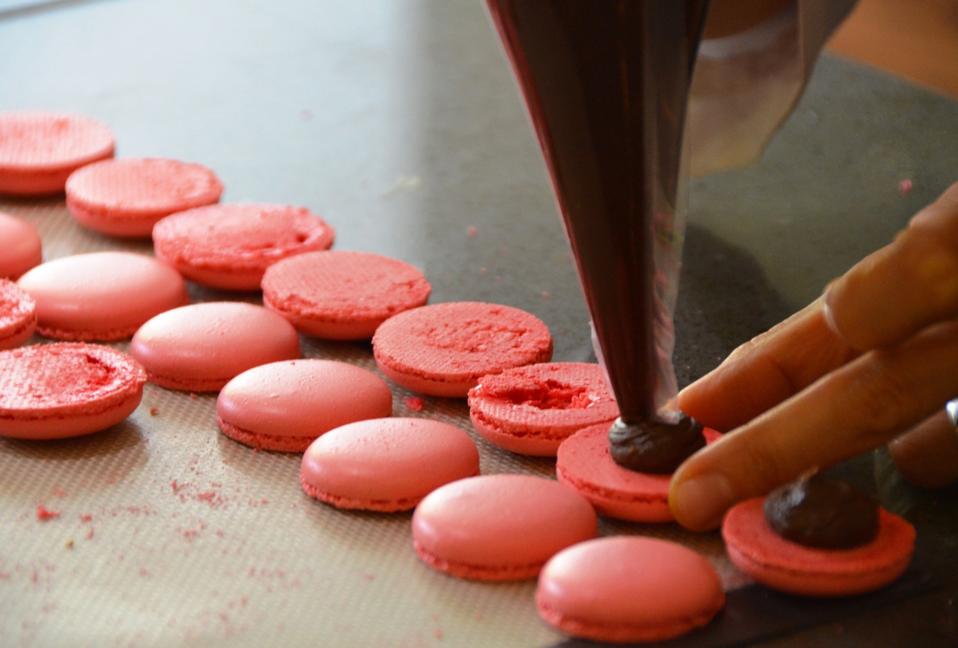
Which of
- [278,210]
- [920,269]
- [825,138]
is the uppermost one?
[920,269]

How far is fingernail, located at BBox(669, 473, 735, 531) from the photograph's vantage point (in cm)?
98

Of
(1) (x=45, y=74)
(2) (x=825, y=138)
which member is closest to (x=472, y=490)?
(2) (x=825, y=138)

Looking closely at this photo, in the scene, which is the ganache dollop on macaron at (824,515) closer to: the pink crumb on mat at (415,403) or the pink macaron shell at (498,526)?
the pink macaron shell at (498,526)

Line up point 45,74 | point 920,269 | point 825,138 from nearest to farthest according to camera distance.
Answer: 1. point 920,269
2. point 825,138
3. point 45,74

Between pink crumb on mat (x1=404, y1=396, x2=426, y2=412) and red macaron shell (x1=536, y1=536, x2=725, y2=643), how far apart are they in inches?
13.0

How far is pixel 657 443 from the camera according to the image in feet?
3.35

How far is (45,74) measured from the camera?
82.4 inches

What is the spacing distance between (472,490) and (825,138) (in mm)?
1003

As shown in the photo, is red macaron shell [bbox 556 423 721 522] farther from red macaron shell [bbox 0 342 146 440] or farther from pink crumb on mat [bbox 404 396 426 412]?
red macaron shell [bbox 0 342 146 440]

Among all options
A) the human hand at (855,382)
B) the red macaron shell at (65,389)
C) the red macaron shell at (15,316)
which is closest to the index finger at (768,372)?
the human hand at (855,382)

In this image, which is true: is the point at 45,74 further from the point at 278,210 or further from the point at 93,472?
the point at 93,472

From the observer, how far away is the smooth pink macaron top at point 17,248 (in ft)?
4.75

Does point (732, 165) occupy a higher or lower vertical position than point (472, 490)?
lower

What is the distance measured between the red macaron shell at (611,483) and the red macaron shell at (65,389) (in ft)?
1.25
